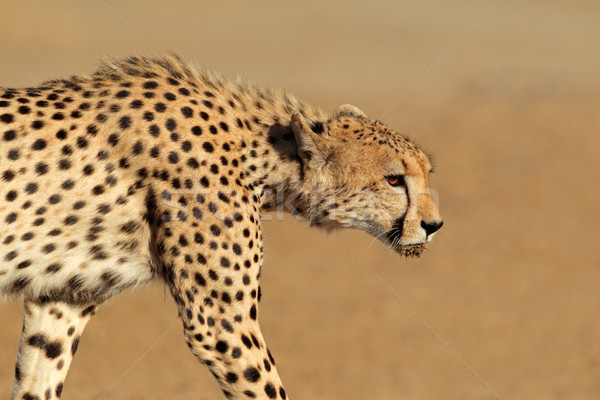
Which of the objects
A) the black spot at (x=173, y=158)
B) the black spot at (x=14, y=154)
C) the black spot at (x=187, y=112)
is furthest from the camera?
the black spot at (x=187, y=112)

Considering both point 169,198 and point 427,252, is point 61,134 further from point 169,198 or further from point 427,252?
point 427,252

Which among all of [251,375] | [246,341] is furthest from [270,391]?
[246,341]

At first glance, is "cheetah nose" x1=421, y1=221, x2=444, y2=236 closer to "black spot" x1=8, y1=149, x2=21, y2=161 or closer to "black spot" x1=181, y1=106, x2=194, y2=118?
"black spot" x1=181, y1=106, x2=194, y2=118

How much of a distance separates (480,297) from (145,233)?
19.1 ft

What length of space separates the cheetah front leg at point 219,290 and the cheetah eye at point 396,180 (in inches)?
27.4

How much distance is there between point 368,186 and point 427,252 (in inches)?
246

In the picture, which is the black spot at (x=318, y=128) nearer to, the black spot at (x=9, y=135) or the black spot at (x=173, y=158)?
the black spot at (x=173, y=158)

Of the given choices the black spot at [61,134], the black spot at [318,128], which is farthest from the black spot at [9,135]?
the black spot at [318,128]

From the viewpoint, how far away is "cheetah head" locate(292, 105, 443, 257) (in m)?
3.92

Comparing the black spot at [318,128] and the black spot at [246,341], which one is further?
the black spot at [318,128]

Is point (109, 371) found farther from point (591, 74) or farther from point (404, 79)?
point (591, 74)

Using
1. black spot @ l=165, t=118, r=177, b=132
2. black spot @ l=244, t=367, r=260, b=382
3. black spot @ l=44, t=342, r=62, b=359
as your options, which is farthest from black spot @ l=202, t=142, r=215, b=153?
black spot @ l=44, t=342, r=62, b=359

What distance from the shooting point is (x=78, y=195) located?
3.56m

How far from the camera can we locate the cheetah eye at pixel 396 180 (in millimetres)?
3939
